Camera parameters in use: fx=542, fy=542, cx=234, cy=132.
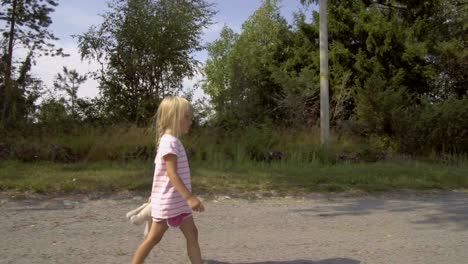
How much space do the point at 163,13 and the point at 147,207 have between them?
14.4m

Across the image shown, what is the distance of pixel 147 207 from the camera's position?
15.1 feet

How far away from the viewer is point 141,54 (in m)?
17.6

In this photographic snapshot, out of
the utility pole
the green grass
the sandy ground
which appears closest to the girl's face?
the sandy ground

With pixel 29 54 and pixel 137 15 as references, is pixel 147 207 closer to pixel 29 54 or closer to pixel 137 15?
pixel 29 54

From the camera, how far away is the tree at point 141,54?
57.5ft

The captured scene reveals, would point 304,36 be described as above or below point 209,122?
above

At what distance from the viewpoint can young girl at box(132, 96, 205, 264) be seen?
4199mm

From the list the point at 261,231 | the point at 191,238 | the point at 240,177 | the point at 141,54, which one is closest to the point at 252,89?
the point at 141,54

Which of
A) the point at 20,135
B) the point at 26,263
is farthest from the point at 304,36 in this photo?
the point at 26,263

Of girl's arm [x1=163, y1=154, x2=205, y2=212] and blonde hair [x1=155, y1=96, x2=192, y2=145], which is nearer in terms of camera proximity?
girl's arm [x1=163, y1=154, x2=205, y2=212]

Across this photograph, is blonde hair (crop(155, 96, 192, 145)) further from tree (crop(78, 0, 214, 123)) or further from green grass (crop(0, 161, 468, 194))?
tree (crop(78, 0, 214, 123))

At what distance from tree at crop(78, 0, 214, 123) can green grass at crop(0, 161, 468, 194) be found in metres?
6.11

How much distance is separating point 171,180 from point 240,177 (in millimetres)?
5909

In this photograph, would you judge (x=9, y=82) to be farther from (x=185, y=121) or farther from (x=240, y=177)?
(x=185, y=121)
